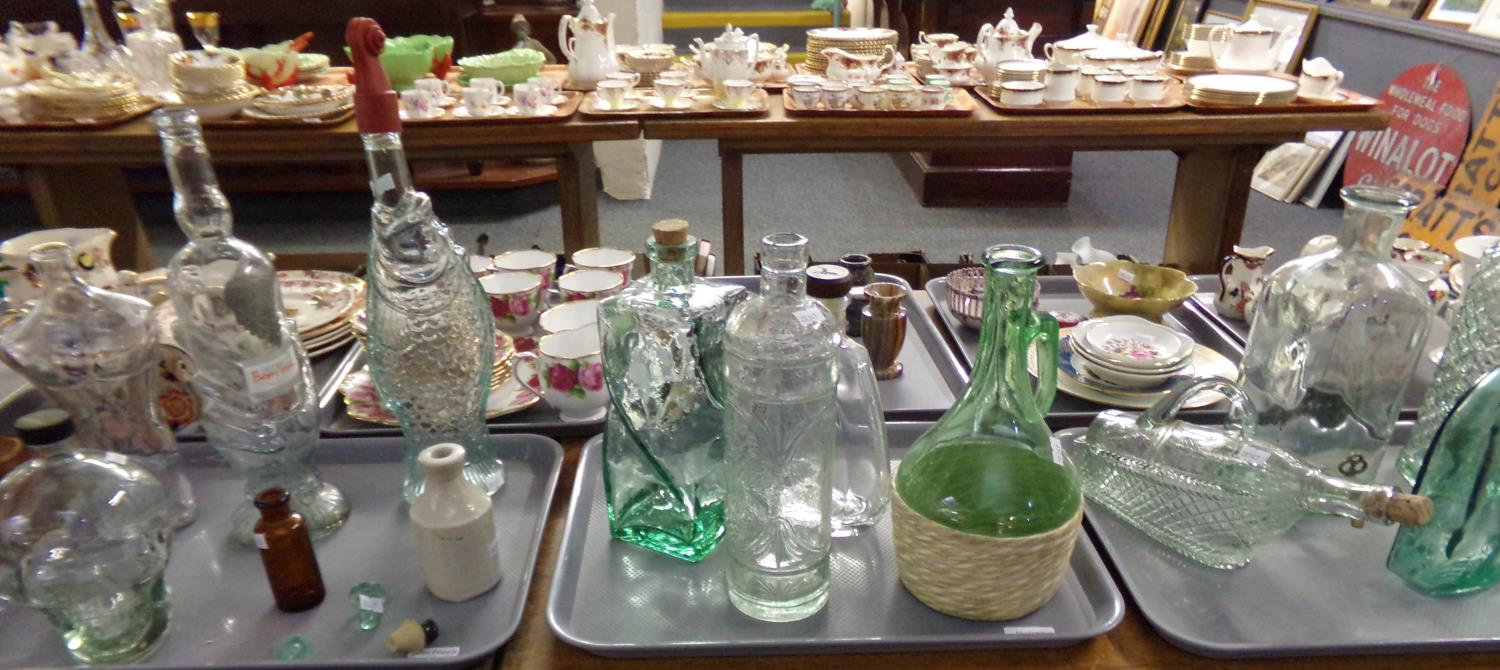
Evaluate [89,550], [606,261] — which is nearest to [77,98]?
[606,261]

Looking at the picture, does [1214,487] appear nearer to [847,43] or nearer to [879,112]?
[879,112]

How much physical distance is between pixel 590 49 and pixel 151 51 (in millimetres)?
878

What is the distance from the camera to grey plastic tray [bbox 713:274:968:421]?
3.23 feet

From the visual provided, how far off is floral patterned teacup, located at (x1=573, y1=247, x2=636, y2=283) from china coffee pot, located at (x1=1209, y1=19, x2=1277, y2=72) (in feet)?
4.92

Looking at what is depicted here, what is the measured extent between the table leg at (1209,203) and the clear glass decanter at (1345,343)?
1229 mm

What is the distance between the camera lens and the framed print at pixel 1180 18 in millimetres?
3873

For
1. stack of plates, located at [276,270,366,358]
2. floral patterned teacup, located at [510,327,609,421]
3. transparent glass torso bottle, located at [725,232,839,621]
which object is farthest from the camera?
stack of plates, located at [276,270,366,358]

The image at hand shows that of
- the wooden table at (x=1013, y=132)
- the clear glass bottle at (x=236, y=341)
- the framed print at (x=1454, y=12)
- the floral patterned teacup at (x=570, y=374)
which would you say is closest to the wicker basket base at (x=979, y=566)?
the floral patterned teacup at (x=570, y=374)

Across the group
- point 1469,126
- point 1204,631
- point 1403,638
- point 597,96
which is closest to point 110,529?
point 1204,631

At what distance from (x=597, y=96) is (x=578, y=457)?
1.17 meters

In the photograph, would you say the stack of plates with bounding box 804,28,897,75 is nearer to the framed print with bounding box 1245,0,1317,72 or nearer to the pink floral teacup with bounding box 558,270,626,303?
the pink floral teacup with bounding box 558,270,626,303

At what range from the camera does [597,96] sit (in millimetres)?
1902

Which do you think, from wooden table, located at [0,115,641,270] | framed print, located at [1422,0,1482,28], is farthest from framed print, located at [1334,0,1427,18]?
wooden table, located at [0,115,641,270]

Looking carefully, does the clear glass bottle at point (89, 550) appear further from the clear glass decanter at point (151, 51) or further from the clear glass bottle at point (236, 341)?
the clear glass decanter at point (151, 51)
